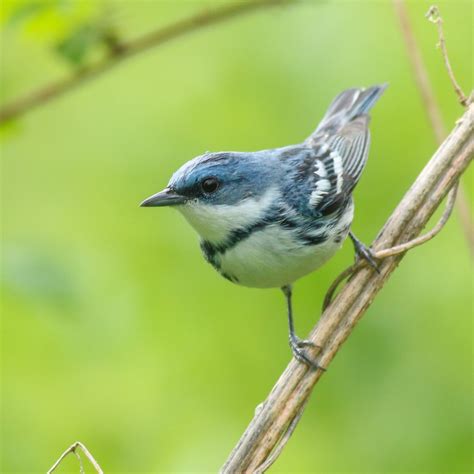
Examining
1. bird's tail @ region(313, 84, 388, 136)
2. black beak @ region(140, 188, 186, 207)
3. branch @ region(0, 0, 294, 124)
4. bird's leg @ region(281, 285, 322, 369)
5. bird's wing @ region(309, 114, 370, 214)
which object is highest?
branch @ region(0, 0, 294, 124)

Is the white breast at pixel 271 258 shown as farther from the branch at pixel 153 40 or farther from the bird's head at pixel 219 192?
the branch at pixel 153 40

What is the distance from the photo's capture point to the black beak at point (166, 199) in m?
3.39

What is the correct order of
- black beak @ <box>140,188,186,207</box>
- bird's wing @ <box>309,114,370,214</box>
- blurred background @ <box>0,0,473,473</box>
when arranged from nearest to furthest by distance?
black beak @ <box>140,188,186,207</box> < blurred background @ <box>0,0,473,473</box> < bird's wing @ <box>309,114,370,214</box>

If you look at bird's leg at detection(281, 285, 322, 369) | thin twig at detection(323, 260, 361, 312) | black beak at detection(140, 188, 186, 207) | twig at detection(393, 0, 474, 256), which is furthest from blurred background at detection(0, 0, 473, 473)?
thin twig at detection(323, 260, 361, 312)

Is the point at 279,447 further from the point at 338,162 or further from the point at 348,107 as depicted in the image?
the point at 348,107

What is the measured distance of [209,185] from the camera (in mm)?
3645

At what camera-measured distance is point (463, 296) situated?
4.20 metres

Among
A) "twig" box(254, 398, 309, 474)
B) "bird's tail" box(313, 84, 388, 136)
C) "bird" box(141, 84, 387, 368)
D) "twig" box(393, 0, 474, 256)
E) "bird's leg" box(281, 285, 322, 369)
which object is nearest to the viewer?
"twig" box(254, 398, 309, 474)

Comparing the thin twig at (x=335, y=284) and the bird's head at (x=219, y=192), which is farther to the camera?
the bird's head at (x=219, y=192)

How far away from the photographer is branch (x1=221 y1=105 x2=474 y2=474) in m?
2.58

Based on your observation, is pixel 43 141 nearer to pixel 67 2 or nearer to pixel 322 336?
pixel 67 2

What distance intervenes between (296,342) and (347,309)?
0.47 metres

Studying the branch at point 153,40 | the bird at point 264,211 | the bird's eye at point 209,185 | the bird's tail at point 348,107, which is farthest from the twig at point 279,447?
the bird's tail at point 348,107

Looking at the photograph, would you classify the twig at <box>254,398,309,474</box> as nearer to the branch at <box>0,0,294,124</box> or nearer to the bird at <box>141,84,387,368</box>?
the bird at <box>141,84,387,368</box>
